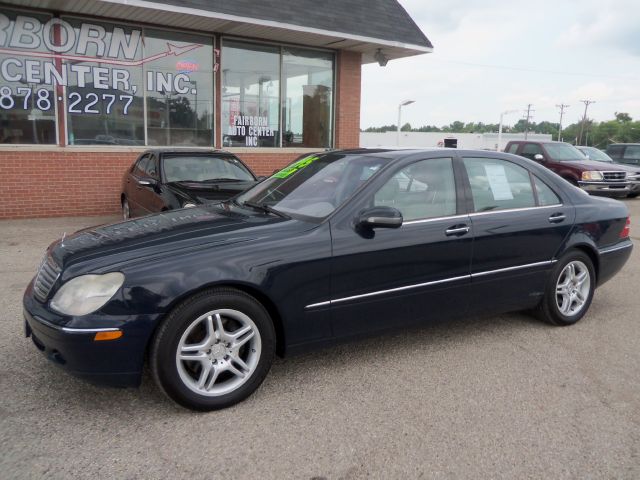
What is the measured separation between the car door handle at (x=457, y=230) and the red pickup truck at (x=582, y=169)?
1189 centimetres

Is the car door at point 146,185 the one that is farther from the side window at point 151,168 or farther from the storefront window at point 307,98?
the storefront window at point 307,98

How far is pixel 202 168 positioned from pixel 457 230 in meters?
5.05

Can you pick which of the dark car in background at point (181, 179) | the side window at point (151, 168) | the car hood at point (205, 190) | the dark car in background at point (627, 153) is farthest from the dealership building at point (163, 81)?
the dark car in background at point (627, 153)

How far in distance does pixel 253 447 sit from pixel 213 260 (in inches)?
40.5

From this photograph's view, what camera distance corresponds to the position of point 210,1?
1012 cm

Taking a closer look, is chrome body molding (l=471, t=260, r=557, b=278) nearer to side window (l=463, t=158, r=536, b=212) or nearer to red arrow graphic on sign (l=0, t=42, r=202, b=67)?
side window (l=463, t=158, r=536, b=212)

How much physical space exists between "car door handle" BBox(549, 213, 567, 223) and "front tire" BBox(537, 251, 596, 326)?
31 cm

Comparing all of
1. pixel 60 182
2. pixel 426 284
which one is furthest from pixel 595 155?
pixel 426 284

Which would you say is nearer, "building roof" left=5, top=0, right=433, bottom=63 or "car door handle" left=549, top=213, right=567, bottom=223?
"car door handle" left=549, top=213, right=567, bottom=223

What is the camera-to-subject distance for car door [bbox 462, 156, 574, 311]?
13.6ft

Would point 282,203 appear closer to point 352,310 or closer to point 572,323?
point 352,310

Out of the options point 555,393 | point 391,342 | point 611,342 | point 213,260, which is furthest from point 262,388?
point 611,342

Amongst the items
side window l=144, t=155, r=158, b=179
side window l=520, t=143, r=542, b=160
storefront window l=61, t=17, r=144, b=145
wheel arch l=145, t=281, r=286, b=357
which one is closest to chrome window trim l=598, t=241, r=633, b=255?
wheel arch l=145, t=281, r=286, b=357

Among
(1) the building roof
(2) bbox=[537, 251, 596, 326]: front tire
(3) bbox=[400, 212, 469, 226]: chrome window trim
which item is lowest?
(2) bbox=[537, 251, 596, 326]: front tire
